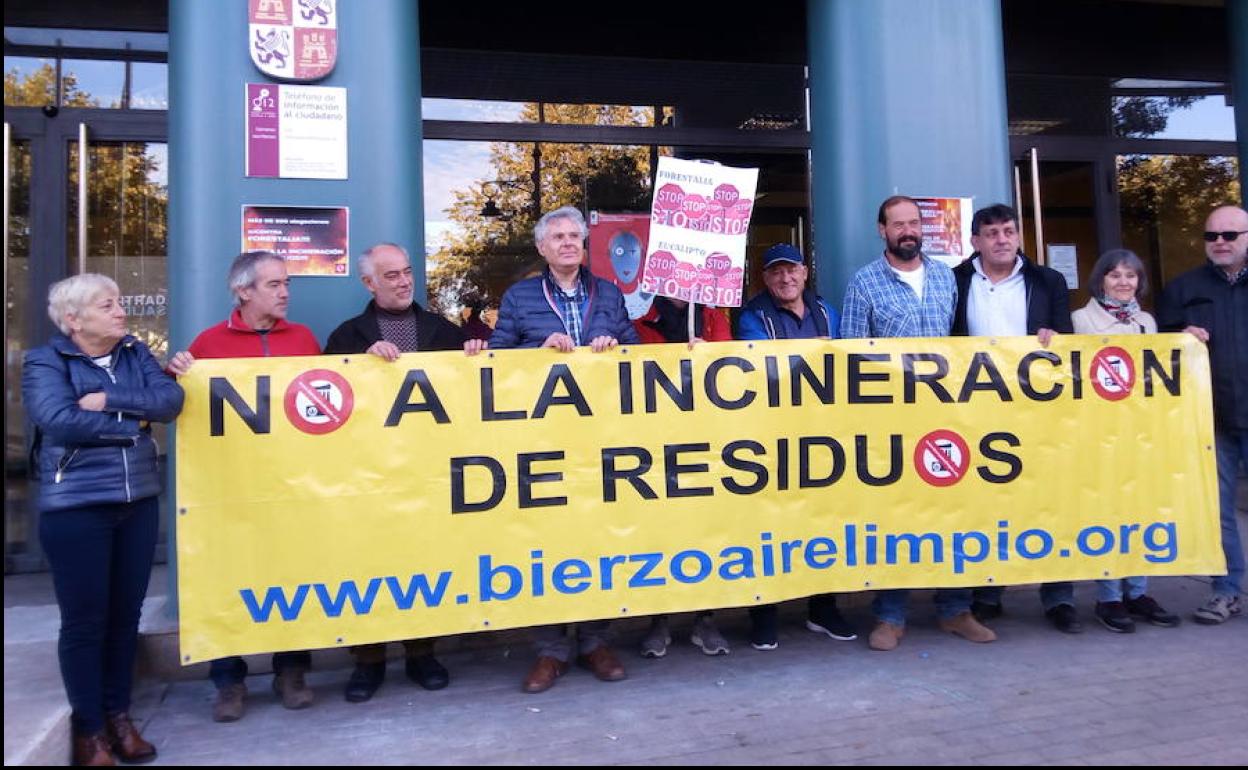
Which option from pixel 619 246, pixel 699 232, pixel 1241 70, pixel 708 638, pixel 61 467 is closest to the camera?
pixel 61 467

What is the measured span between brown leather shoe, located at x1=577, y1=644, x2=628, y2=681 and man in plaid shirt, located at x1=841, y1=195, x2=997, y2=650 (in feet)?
3.98

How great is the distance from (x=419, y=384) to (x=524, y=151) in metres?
3.28

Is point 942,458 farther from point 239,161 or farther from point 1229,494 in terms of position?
point 239,161

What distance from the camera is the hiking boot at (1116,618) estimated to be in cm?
439

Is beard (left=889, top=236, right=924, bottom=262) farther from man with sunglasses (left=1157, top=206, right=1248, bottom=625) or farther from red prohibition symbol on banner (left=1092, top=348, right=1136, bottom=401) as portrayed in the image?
man with sunglasses (left=1157, top=206, right=1248, bottom=625)

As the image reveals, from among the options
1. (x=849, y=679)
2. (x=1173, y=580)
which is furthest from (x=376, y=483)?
(x=1173, y=580)

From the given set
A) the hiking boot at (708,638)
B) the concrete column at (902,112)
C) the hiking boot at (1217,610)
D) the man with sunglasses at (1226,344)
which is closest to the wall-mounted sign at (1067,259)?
the concrete column at (902,112)

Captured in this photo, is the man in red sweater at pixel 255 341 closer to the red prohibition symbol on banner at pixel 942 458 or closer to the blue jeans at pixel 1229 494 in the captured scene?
the red prohibition symbol on banner at pixel 942 458

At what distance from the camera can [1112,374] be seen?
4.25m

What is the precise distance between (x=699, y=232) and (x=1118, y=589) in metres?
2.71

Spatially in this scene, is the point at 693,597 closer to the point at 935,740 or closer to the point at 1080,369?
the point at 935,740

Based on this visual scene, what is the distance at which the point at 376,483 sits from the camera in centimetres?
369

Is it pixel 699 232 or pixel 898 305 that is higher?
pixel 699 232

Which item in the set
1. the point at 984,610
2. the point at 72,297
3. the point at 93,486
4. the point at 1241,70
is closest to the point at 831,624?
the point at 984,610
